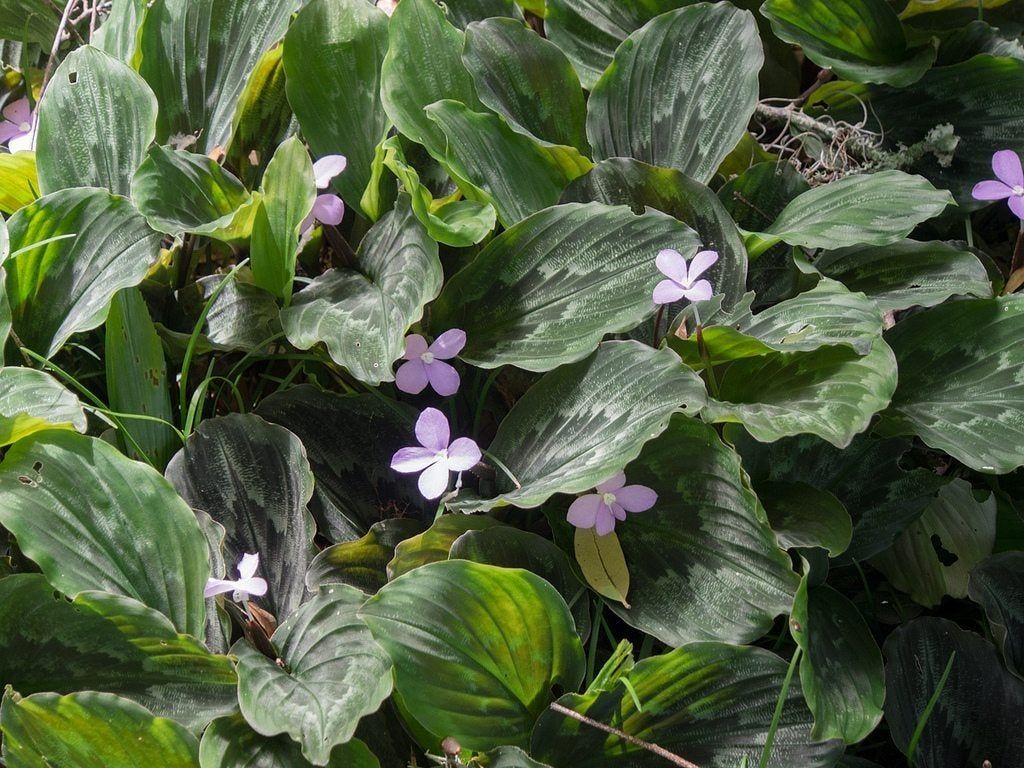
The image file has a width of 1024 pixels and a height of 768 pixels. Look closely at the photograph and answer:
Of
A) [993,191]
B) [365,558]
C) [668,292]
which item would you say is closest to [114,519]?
[365,558]

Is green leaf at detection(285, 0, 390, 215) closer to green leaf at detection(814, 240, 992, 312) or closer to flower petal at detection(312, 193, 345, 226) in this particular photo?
flower petal at detection(312, 193, 345, 226)

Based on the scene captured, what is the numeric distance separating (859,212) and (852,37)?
0.33 metres

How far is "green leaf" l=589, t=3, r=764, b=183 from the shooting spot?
107cm

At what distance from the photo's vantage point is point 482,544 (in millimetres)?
849

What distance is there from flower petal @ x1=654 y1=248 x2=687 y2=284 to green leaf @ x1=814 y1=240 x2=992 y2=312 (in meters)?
0.22

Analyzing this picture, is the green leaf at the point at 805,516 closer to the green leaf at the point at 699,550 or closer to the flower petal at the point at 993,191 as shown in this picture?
the green leaf at the point at 699,550

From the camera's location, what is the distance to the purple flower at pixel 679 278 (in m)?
0.86

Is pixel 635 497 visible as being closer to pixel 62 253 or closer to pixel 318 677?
pixel 318 677

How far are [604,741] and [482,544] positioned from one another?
0.19 metres

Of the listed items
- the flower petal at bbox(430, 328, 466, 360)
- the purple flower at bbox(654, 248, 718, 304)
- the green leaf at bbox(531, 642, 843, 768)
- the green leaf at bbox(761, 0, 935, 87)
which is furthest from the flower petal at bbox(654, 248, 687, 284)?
the green leaf at bbox(761, 0, 935, 87)

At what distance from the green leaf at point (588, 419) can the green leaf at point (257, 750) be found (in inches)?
8.5

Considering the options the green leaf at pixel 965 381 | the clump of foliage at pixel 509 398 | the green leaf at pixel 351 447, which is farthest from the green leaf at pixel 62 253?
the green leaf at pixel 965 381

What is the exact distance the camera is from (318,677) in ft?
2.59

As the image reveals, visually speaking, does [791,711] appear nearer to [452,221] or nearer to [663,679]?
[663,679]
